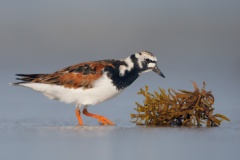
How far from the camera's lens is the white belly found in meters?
13.0

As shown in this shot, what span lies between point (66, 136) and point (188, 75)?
906cm

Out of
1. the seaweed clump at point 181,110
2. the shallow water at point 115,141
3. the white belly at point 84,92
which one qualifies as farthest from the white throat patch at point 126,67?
the shallow water at point 115,141

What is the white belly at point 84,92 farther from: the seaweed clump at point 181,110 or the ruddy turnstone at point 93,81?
the seaweed clump at point 181,110

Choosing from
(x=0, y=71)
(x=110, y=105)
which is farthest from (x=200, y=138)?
(x=0, y=71)

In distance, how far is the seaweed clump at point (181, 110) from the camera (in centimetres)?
1251

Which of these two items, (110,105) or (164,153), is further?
(110,105)

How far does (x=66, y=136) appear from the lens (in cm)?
1156

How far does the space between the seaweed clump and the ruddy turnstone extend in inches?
22.4

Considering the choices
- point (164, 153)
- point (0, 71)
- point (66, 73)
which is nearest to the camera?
point (164, 153)

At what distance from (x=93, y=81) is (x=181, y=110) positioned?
1481 millimetres

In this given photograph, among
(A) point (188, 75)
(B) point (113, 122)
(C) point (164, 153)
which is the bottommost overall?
(C) point (164, 153)

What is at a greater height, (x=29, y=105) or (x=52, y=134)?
(x=29, y=105)

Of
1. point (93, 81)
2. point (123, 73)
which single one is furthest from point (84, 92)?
point (123, 73)

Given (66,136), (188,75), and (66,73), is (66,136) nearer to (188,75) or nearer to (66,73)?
(66,73)
